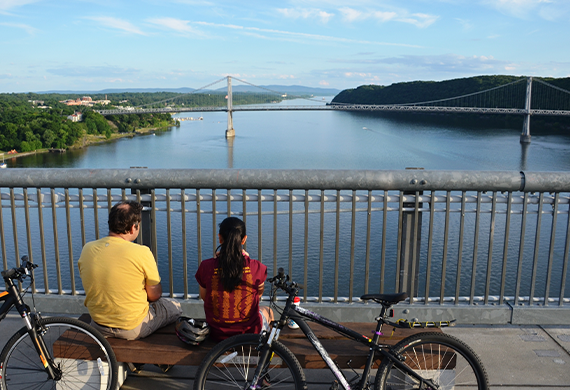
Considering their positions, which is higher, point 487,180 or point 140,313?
point 487,180

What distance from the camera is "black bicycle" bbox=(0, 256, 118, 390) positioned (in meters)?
2.24

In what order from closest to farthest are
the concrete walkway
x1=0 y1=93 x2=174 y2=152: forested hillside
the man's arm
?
the man's arm < the concrete walkway < x1=0 y1=93 x2=174 y2=152: forested hillside

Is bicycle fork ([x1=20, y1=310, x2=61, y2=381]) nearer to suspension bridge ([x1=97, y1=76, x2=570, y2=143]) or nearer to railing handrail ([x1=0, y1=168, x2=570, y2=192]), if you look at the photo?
railing handrail ([x1=0, y1=168, x2=570, y2=192])

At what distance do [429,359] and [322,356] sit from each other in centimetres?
50

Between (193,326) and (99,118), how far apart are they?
6672cm

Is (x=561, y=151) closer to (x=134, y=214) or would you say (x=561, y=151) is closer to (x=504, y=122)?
(x=504, y=122)

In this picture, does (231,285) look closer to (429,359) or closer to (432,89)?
(429,359)

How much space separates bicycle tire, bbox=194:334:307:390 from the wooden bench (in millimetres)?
114

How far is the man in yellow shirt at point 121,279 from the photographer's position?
2277 millimetres

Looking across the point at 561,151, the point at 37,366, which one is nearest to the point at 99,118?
the point at 561,151

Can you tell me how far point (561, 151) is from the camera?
162 feet

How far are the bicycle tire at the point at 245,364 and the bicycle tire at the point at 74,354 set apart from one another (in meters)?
0.46

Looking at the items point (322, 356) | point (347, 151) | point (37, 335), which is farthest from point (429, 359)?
point (347, 151)

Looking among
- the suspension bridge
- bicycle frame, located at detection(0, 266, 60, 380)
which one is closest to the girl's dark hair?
bicycle frame, located at detection(0, 266, 60, 380)
